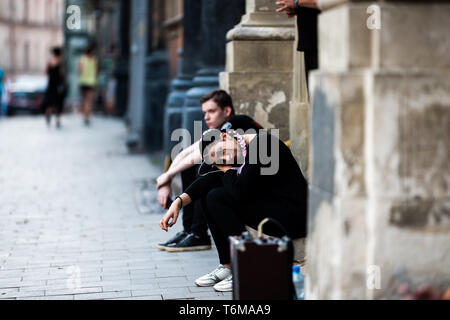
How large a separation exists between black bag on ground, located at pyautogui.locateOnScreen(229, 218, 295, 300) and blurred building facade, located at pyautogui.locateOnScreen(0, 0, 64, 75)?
180 feet

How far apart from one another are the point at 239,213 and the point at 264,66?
2702 millimetres

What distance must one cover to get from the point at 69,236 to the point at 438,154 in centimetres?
399

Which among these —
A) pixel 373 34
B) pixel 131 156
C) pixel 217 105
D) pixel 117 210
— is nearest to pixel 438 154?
pixel 373 34

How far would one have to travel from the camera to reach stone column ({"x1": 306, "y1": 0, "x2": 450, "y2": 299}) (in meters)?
3.35

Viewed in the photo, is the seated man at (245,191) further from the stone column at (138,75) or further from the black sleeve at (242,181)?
the stone column at (138,75)

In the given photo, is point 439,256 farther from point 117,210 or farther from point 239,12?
point 239,12

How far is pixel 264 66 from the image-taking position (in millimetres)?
7211

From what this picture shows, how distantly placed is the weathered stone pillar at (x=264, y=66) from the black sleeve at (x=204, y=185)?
7.09 ft

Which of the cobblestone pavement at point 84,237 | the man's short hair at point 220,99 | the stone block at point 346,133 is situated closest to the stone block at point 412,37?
the stone block at point 346,133

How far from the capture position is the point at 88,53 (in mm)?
22297

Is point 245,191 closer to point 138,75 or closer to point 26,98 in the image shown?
point 138,75

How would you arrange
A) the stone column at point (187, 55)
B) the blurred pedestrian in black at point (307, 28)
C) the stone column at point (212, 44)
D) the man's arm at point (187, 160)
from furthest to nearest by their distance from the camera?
the stone column at point (187, 55) → the stone column at point (212, 44) → the man's arm at point (187, 160) → the blurred pedestrian in black at point (307, 28)

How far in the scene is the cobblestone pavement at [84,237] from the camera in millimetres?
4914

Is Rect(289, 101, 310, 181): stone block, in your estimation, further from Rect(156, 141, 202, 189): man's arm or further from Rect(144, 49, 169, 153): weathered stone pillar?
Rect(144, 49, 169, 153): weathered stone pillar
